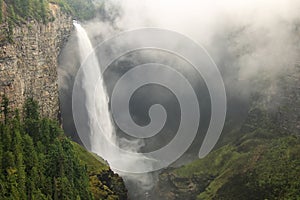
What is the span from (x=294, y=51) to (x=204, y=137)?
4873 centimetres

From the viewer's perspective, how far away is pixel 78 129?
153750mm

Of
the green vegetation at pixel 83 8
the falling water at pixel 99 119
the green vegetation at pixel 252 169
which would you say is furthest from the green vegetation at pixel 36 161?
the green vegetation at pixel 83 8

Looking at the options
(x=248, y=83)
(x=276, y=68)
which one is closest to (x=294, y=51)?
(x=276, y=68)

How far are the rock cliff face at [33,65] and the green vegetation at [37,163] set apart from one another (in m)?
3.67

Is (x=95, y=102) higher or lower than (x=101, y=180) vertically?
higher

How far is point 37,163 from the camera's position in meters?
100

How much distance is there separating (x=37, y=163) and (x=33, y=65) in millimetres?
25717

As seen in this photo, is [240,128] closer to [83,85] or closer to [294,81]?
[294,81]

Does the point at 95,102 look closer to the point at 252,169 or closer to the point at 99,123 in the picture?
the point at 99,123

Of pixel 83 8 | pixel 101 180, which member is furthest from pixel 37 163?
pixel 83 8

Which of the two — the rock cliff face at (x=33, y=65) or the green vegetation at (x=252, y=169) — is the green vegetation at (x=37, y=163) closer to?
the rock cliff face at (x=33, y=65)

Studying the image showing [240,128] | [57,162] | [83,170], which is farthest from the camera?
[240,128]

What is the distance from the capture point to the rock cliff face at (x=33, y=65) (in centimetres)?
10350

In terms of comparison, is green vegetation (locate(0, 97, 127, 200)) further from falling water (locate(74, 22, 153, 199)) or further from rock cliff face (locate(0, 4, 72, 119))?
falling water (locate(74, 22, 153, 199))
